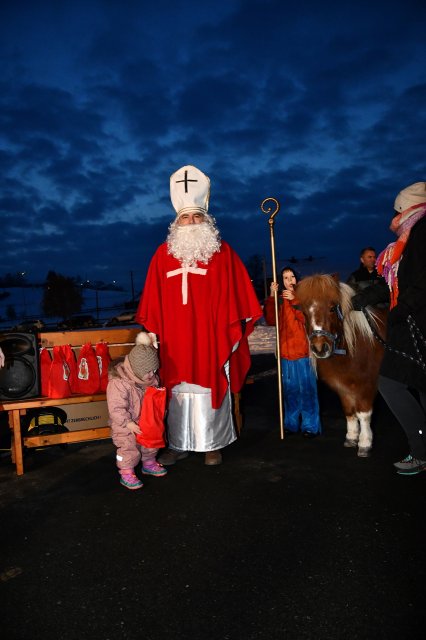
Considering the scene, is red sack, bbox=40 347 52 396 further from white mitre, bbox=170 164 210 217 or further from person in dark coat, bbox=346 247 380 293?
person in dark coat, bbox=346 247 380 293

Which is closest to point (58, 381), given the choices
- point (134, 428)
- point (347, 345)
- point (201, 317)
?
point (134, 428)

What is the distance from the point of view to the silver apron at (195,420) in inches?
169

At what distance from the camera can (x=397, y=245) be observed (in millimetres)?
3713

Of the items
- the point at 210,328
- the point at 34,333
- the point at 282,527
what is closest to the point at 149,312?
the point at 210,328

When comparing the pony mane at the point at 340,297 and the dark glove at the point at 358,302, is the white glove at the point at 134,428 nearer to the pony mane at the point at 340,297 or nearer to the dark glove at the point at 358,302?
the pony mane at the point at 340,297

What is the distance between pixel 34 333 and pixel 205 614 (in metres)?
3.21

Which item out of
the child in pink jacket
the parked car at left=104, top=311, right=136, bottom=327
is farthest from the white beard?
the parked car at left=104, top=311, right=136, bottom=327

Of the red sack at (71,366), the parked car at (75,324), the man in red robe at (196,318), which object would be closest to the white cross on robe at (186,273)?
the man in red robe at (196,318)

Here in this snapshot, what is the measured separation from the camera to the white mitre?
14.8 ft

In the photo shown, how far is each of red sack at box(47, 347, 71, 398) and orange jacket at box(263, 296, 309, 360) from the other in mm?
2369

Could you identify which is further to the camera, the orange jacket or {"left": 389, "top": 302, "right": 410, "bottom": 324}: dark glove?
the orange jacket

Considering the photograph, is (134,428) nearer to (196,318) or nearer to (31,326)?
(196,318)

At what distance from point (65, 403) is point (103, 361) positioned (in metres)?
0.60

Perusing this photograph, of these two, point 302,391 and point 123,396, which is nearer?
point 123,396
